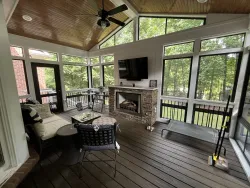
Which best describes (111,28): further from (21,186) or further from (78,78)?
(21,186)

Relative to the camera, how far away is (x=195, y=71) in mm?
3090

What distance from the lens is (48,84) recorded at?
440 centimetres

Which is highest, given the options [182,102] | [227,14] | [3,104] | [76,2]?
[76,2]

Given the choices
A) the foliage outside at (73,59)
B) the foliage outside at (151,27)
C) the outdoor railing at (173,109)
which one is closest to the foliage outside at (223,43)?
the foliage outside at (151,27)

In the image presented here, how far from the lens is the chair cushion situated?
199 cm

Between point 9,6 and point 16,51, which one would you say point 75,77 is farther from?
point 9,6

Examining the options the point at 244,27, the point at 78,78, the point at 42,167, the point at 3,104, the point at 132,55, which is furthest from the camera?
the point at 78,78

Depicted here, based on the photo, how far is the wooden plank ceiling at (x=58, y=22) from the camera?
2.79 meters

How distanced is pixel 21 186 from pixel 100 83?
4.57 meters

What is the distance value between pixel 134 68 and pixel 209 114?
2.69 metres

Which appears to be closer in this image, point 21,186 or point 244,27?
point 21,186

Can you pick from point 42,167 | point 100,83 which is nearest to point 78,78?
point 100,83

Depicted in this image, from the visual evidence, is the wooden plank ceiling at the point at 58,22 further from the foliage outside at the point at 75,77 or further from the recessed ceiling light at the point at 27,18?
the foliage outside at the point at 75,77

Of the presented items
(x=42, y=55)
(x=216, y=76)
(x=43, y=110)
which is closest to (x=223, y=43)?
(x=216, y=76)
